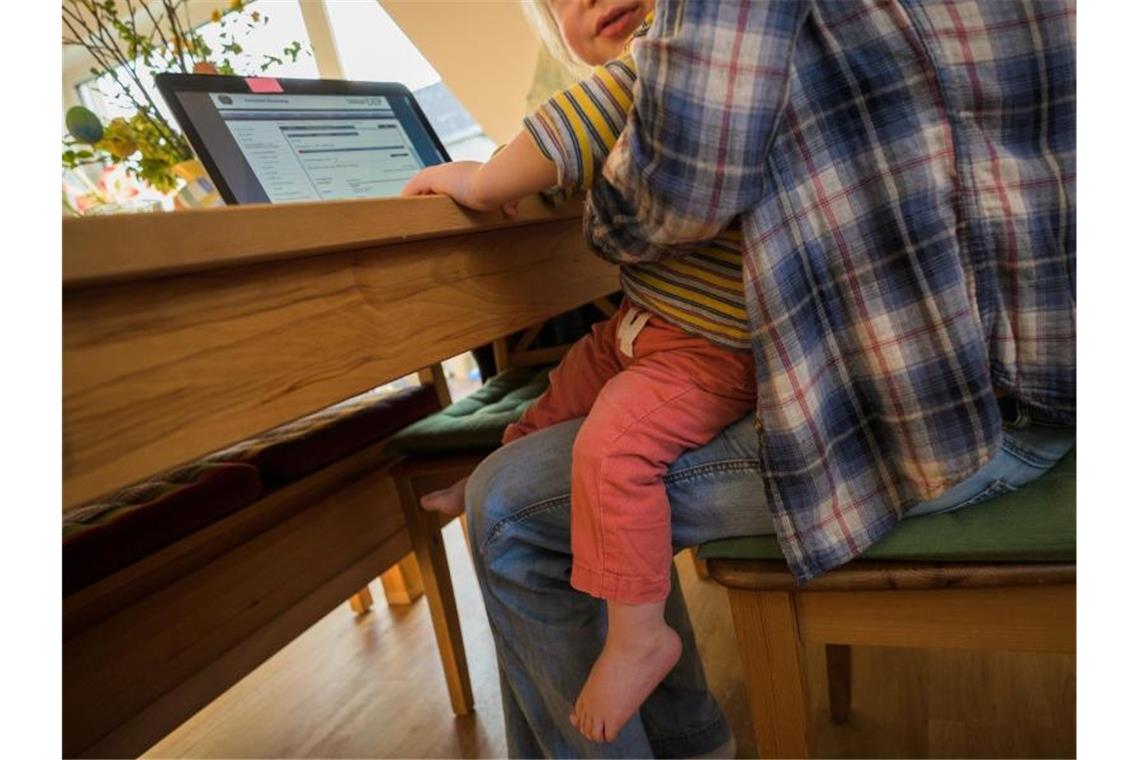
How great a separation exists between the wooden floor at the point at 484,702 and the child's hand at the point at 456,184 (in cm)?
92

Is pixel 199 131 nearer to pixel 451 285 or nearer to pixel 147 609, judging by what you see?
pixel 451 285

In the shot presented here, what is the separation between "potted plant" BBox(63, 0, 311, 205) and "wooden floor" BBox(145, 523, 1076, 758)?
95cm

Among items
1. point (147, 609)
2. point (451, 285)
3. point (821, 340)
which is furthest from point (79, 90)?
point (821, 340)

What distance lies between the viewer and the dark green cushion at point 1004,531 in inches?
23.6

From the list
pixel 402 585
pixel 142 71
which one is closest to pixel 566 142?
pixel 142 71

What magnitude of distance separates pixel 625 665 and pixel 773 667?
136 mm

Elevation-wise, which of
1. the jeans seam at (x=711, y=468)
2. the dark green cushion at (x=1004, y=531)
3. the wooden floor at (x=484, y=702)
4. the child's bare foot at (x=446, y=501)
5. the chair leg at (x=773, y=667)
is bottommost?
the wooden floor at (x=484, y=702)

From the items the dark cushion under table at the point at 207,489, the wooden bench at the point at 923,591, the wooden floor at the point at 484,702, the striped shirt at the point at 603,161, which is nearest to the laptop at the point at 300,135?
the dark cushion under table at the point at 207,489

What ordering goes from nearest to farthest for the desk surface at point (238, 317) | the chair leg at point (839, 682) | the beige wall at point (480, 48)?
1. the desk surface at point (238, 317)
2. the chair leg at point (839, 682)
3. the beige wall at point (480, 48)

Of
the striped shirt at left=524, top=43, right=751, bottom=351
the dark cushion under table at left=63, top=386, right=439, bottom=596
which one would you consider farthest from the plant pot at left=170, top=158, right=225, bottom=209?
the striped shirt at left=524, top=43, right=751, bottom=351

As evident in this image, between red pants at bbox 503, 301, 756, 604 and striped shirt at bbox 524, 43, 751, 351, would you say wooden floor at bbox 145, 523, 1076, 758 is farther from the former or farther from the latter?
striped shirt at bbox 524, 43, 751, 351

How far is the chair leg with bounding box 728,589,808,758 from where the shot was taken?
687 millimetres

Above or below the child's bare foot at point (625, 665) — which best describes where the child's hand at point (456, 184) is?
above

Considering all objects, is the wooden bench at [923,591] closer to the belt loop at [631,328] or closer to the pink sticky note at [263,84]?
the belt loop at [631,328]
